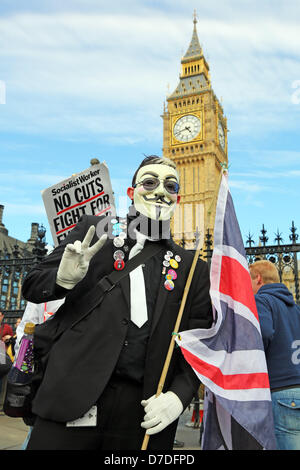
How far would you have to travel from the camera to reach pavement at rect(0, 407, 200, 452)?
495 cm

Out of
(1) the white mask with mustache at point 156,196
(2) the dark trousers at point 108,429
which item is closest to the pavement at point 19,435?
(2) the dark trousers at point 108,429

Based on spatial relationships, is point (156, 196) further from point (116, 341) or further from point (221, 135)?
point (221, 135)

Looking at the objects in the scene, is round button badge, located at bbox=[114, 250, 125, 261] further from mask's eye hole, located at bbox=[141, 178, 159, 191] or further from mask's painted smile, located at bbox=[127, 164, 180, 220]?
mask's eye hole, located at bbox=[141, 178, 159, 191]

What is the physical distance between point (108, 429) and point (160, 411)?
0.28 m

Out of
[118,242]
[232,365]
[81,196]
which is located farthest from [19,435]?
[118,242]

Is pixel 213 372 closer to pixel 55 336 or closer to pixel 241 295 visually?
pixel 241 295

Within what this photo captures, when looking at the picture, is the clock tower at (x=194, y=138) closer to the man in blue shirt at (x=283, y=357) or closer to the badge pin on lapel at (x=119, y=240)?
the man in blue shirt at (x=283, y=357)

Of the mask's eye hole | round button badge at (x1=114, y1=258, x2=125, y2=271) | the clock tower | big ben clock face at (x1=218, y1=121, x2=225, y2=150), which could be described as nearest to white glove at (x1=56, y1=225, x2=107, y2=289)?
round button badge at (x1=114, y1=258, x2=125, y2=271)

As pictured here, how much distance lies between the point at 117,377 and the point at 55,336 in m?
0.39

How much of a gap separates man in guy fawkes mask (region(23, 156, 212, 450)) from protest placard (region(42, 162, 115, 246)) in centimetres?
145

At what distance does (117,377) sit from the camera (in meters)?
1.89

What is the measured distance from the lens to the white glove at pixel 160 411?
1.77 m

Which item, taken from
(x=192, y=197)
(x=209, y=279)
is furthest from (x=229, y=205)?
(x=192, y=197)

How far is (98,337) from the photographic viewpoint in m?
1.89
